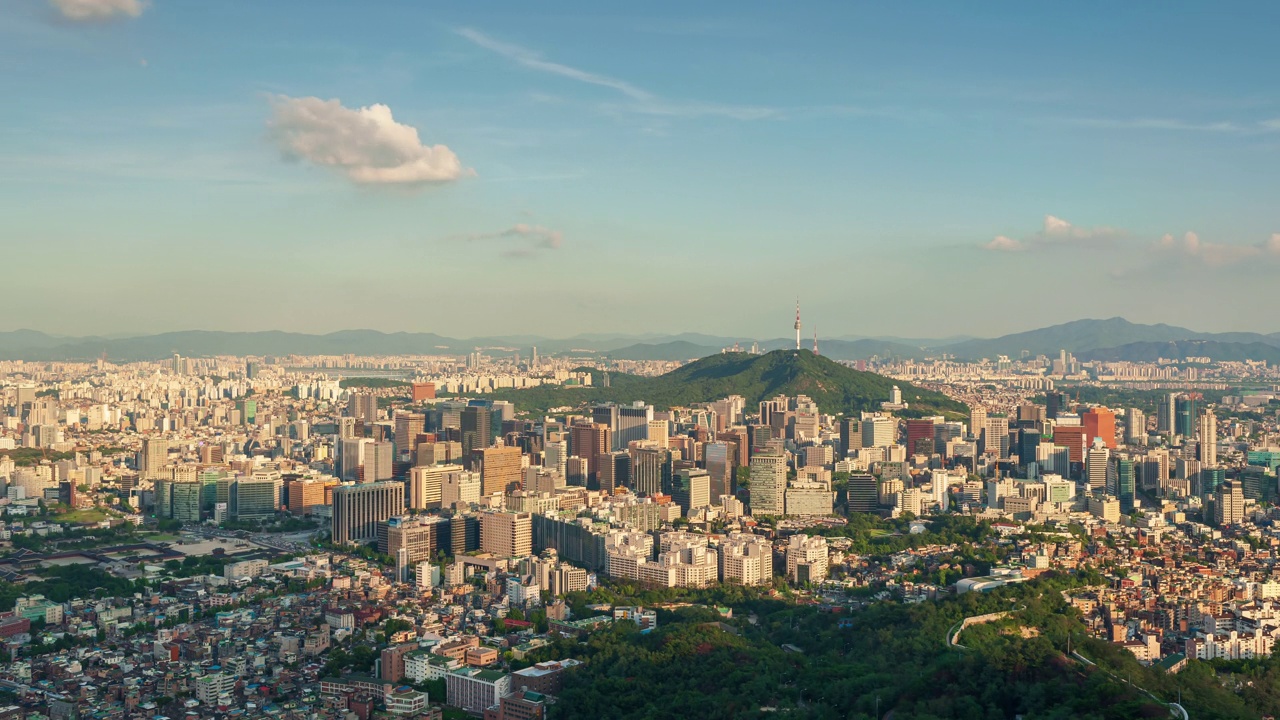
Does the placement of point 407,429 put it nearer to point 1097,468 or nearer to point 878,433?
point 878,433

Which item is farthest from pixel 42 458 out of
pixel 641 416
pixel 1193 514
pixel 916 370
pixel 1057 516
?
pixel 916 370

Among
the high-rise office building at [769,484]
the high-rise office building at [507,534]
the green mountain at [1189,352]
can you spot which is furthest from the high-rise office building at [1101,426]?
the green mountain at [1189,352]

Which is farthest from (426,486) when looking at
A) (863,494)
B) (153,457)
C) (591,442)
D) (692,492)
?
(863,494)

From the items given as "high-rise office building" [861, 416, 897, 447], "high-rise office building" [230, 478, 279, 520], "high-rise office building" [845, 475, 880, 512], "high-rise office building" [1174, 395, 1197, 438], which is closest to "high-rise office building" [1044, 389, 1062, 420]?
"high-rise office building" [1174, 395, 1197, 438]

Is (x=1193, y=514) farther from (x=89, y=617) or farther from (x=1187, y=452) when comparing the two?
(x=89, y=617)

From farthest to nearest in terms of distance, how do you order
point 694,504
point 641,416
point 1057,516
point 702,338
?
1. point 702,338
2. point 641,416
3. point 694,504
4. point 1057,516
